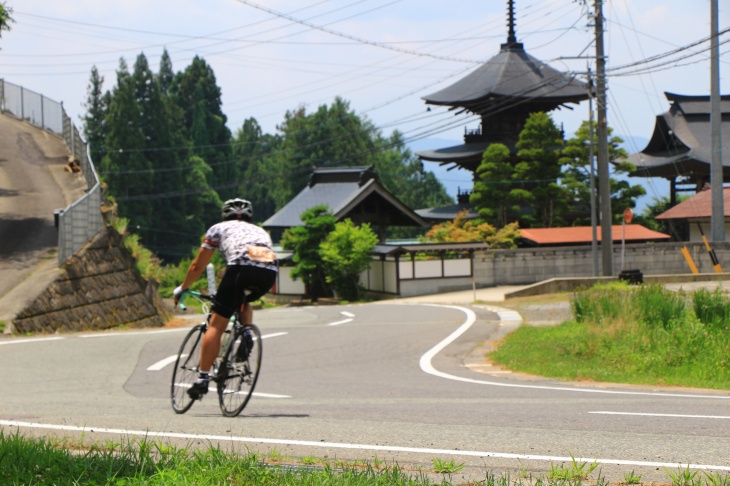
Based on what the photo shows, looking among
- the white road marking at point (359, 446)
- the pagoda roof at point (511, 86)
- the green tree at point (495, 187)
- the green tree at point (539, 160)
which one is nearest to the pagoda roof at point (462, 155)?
the pagoda roof at point (511, 86)

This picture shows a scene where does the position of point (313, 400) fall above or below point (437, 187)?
below

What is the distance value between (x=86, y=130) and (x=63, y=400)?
7595cm

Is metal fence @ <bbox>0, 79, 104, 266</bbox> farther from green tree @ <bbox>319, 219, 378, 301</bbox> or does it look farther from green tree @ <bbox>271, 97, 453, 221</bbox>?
green tree @ <bbox>271, 97, 453, 221</bbox>

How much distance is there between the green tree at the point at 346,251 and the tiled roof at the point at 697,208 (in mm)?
16527

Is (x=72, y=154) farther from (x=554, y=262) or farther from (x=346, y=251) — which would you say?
(x=554, y=262)

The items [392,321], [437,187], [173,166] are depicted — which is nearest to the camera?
[392,321]

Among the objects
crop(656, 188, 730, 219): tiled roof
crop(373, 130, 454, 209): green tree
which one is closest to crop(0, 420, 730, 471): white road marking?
crop(656, 188, 730, 219): tiled roof

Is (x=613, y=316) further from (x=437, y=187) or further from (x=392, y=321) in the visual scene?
(x=437, y=187)

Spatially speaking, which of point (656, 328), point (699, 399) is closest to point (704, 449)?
point (699, 399)

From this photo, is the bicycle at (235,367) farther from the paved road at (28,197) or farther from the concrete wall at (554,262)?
the concrete wall at (554,262)

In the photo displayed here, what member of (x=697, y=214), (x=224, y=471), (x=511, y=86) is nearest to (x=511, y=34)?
(x=511, y=86)

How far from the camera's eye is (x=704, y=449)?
5.38 metres

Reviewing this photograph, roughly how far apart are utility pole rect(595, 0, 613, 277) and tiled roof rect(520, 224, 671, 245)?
14.3 m

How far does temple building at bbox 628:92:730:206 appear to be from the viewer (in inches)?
2105
